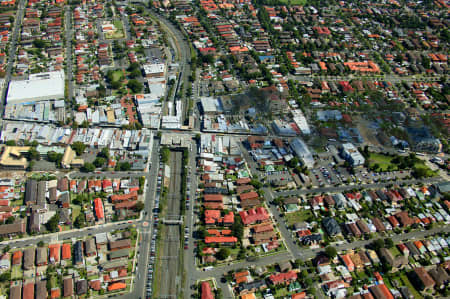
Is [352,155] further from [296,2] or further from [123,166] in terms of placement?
[296,2]

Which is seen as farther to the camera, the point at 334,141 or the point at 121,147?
the point at 334,141

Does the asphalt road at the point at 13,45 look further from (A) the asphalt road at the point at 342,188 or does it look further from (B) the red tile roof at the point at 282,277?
(B) the red tile roof at the point at 282,277

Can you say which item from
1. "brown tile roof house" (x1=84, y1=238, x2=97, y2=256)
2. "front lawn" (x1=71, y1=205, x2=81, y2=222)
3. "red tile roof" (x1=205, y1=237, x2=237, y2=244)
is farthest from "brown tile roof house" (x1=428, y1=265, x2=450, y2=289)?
"front lawn" (x1=71, y1=205, x2=81, y2=222)

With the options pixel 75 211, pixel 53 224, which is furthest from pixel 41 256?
pixel 75 211

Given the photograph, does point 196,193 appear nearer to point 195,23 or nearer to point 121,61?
point 121,61

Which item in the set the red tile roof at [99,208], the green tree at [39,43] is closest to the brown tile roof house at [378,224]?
the red tile roof at [99,208]

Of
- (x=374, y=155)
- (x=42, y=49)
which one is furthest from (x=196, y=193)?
(x=42, y=49)
